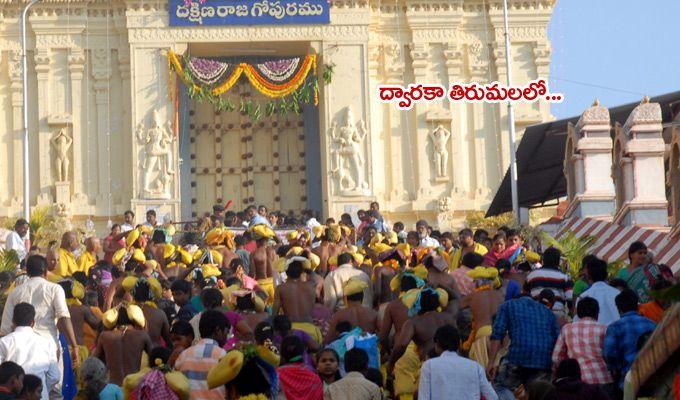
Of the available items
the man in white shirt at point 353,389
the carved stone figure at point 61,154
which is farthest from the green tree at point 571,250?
the carved stone figure at point 61,154

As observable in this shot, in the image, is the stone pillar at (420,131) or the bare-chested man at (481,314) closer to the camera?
the bare-chested man at (481,314)

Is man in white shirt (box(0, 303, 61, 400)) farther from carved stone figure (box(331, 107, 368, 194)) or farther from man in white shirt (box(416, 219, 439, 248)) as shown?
carved stone figure (box(331, 107, 368, 194))

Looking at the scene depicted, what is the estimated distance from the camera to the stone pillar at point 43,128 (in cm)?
3641

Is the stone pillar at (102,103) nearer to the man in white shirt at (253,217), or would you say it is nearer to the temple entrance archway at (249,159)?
the temple entrance archway at (249,159)

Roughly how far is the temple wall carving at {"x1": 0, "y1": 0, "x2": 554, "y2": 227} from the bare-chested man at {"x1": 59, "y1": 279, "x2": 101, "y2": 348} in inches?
725

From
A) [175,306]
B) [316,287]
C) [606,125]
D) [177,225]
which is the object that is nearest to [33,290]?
[175,306]

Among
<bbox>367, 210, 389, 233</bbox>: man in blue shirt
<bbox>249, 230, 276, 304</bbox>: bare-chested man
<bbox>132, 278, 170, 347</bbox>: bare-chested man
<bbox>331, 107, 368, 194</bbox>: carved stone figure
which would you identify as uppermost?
<bbox>331, 107, 368, 194</bbox>: carved stone figure

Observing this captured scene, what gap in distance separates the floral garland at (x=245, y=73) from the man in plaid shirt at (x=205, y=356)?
22636 millimetres

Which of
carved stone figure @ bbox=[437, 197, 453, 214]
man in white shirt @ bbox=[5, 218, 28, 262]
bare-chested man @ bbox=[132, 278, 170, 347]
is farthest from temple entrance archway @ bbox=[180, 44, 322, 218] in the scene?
bare-chested man @ bbox=[132, 278, 170, 347]

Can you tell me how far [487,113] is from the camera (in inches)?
1476

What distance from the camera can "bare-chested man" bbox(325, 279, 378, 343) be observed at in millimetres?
16109

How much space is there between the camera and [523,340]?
14.3 m

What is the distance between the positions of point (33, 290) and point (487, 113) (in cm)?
2308

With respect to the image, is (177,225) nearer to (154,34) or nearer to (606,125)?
(154,34)
